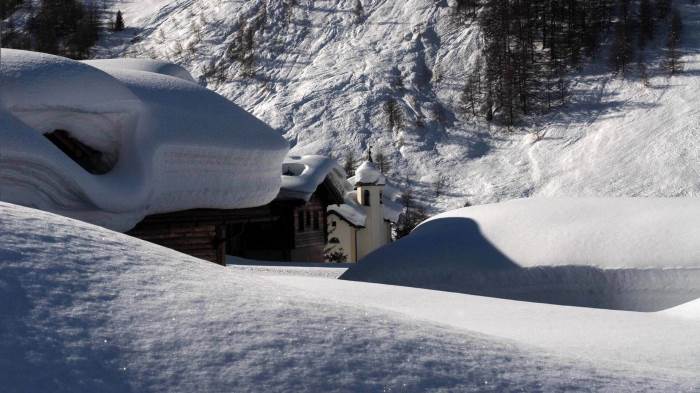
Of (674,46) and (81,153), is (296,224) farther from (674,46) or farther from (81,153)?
(674,46)

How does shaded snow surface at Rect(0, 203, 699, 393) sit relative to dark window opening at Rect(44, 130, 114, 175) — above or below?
below

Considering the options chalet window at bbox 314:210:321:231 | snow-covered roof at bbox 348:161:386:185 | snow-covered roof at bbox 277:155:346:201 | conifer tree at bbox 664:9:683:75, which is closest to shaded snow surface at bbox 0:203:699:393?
snow-covered roof at bbox 277:155:346:201

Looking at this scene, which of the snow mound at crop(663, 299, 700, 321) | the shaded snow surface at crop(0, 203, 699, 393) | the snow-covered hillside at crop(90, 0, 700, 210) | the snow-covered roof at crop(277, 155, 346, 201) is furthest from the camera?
the snow-covered hillside at crop(90, 0, 700, 210)

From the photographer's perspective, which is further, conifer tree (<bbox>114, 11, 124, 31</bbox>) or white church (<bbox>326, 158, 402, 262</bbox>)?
conifer tree (<bbox>114, 11, 124, 31</bbox>)

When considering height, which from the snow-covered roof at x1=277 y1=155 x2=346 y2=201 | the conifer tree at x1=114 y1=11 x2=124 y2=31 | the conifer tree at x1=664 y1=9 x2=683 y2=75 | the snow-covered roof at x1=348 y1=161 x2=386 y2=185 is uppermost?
the conifer tree at x1=114 y1=11 x2=124 y2=31

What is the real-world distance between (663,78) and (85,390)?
57.5 m

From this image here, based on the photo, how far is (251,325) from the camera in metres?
3.19

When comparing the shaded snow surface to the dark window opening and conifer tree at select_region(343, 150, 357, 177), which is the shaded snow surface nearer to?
the dark window opening

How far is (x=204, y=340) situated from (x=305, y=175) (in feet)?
75.2

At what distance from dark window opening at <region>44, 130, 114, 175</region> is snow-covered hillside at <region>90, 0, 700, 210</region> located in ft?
122

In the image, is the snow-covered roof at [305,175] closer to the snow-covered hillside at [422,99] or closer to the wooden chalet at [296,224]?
the wooden chalet at [296,224]

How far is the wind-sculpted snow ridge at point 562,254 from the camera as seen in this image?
992 cm

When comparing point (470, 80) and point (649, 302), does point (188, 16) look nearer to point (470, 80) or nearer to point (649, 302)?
point (470, 80)

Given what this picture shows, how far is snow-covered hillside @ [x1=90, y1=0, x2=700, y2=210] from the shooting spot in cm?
4962
